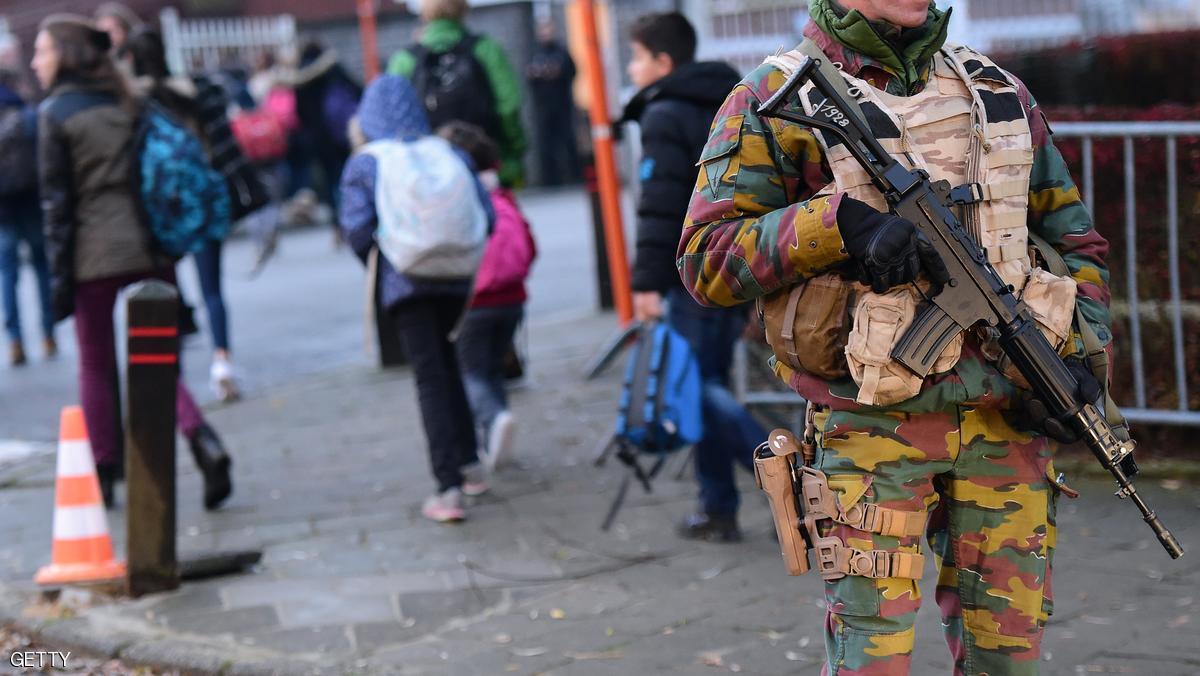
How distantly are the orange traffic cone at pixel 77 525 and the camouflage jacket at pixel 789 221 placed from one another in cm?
309

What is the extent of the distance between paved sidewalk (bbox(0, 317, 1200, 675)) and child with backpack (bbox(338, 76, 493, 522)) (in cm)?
40

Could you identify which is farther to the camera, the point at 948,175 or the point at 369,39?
the point at 369,39

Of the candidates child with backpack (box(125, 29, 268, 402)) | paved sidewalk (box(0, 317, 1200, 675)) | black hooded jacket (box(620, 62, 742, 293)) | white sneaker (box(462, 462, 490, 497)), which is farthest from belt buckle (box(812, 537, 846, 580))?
child with backpack (box(125, 29, 268, 402))

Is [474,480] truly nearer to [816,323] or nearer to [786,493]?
[786,493]

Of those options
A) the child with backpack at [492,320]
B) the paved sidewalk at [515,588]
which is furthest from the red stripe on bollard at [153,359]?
the child with backpack at [492,320]

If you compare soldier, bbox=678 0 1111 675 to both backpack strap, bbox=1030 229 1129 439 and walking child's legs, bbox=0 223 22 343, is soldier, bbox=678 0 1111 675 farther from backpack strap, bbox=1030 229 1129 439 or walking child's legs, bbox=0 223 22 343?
walking child's legs, bbox=0 223 22 343

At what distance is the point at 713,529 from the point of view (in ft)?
18.2

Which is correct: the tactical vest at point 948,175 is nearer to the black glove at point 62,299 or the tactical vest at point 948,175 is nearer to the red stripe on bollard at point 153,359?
the red stripe on bollard at point 153,359

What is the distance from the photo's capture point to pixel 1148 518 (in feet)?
9.79

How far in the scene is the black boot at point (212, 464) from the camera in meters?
6.37

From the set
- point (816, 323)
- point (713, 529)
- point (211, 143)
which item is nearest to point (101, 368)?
point (211, 143)

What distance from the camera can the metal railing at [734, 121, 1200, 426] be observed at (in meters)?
5.63

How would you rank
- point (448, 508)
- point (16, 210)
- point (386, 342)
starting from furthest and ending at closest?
point (16, 210) → point (386, 342) → point (448, 508)

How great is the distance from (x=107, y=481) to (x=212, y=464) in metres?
0.49
